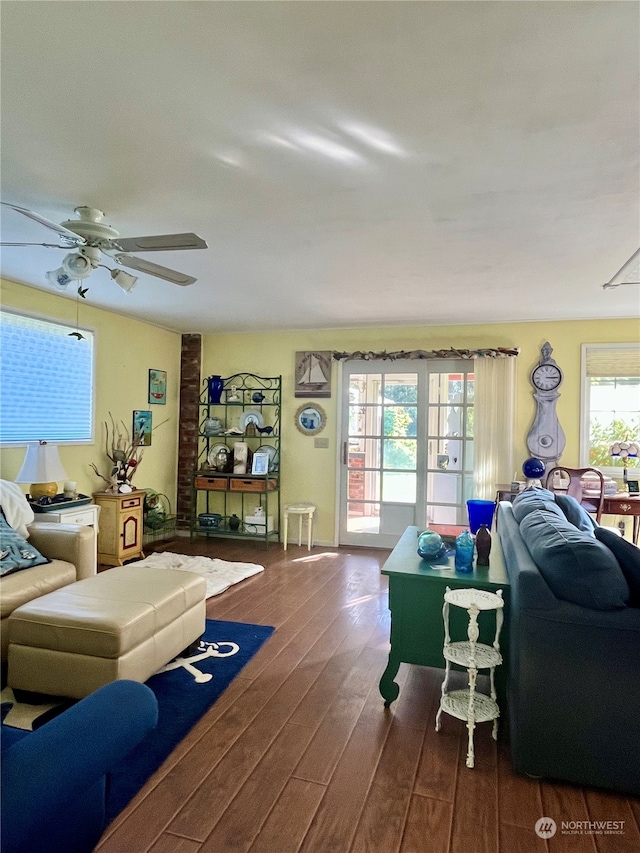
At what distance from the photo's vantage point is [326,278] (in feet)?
12.2

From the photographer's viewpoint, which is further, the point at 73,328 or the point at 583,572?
the point at 73,328

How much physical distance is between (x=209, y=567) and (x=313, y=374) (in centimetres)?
239

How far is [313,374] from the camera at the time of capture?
5734 millimetres

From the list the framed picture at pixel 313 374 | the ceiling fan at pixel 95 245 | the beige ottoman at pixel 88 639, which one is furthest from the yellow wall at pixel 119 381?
the beige ottoman at pixel 88 639

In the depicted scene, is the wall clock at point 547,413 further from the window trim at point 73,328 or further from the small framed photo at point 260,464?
the window trim at point 73,328

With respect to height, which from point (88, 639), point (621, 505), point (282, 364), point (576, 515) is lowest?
point (88, 639)

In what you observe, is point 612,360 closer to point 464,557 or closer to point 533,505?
point 533,505

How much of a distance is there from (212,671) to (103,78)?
2.69 metres

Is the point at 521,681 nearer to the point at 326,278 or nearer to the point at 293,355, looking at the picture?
the point at 326,278

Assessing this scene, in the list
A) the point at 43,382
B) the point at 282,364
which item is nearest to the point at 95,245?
the point at 43,382

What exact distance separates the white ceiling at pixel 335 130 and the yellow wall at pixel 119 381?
3.28ft

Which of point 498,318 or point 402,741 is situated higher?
point 498,318

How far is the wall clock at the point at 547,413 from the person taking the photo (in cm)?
500

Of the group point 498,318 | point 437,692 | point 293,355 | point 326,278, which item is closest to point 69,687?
point 437,692
